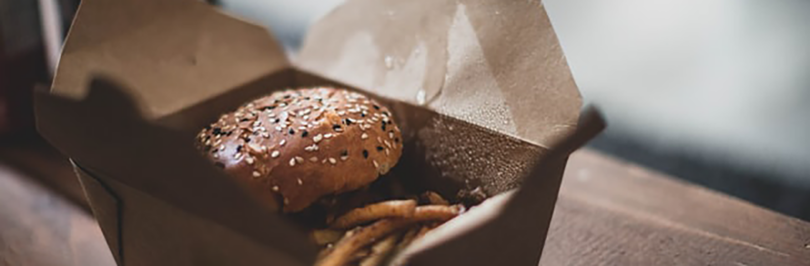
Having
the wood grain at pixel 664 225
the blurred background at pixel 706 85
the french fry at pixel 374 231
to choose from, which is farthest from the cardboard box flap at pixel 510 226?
the blurred background at pixel 706 85

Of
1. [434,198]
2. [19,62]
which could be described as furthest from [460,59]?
[19,62]

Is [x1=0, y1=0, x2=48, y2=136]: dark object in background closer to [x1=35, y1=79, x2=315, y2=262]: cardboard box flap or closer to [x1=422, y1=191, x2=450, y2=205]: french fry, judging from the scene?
[x1=35, y1=79, x2=315, y2=262]: cardboard box flap

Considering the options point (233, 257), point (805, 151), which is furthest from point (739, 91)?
point (233, 257)

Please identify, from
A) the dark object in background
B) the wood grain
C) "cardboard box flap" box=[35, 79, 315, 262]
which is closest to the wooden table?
the wood grain

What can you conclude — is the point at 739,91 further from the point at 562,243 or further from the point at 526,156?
the point at 526,156

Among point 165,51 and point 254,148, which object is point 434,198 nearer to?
point 254,148

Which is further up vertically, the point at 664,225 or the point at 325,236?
the point at 325,236
